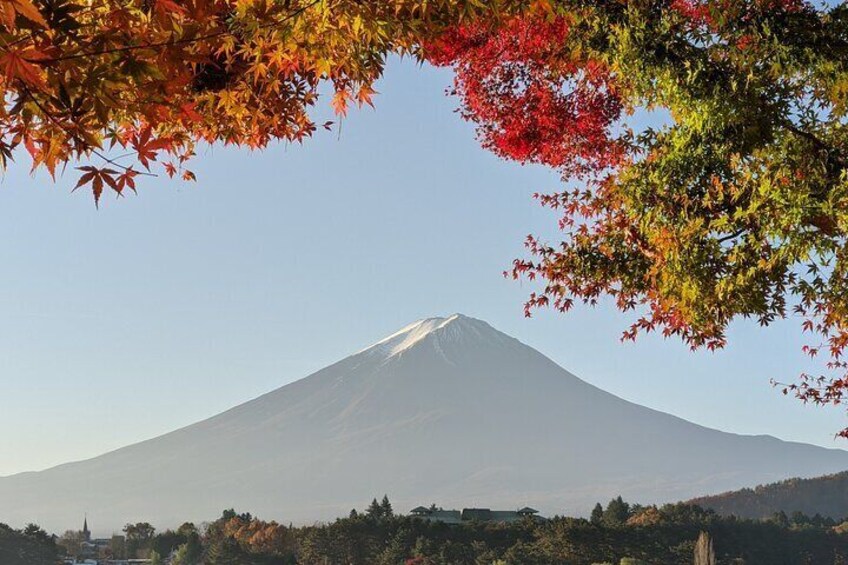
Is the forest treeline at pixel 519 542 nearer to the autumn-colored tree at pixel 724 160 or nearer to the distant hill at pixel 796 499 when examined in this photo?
the distant hill at pixel 796 499

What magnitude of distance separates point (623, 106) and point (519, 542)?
48.4 m

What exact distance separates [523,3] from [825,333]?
15.2ft

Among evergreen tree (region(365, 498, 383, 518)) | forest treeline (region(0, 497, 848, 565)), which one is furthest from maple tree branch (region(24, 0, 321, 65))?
evergreen tree (region(365, 498, 383, 518))

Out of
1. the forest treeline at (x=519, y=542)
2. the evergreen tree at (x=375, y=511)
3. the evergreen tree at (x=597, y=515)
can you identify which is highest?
the evergreen tree at (x=375, y=511)

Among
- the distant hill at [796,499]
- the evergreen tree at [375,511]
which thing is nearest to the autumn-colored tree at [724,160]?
the evergreen tree at [375,511]

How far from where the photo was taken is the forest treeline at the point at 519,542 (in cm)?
5259

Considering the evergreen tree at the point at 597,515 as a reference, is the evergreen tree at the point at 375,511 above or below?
above

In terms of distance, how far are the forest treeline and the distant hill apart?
20.8m

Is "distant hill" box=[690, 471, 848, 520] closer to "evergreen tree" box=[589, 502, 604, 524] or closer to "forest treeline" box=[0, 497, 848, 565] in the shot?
"forest treeline" box=[0, 497, 848, 565]

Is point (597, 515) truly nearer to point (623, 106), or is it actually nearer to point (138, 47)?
point (623, 106)

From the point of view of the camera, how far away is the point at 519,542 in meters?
53.7

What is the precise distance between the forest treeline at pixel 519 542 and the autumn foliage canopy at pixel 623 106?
4379 cm

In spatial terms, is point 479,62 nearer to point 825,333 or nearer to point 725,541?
point 825,333

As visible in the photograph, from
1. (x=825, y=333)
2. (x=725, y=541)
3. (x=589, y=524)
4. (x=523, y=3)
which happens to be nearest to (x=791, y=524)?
(x=725, y=541)
